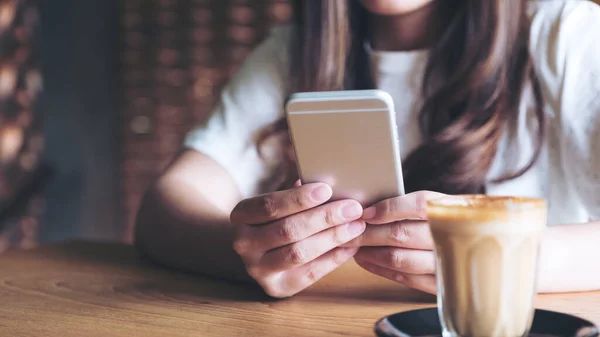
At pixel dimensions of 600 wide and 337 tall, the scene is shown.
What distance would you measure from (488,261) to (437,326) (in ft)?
0.36

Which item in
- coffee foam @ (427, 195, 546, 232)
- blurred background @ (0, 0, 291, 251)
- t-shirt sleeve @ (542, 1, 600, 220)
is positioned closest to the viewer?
coffee foam @ (427, 195, 546, 232)

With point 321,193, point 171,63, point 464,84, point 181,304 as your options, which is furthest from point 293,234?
point 171,63

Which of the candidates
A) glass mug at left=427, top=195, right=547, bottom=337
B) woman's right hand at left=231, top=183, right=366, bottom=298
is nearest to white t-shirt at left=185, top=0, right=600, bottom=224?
woman's right hand at left=231, top=183, right=366, bottom=298

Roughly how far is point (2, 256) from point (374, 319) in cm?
79

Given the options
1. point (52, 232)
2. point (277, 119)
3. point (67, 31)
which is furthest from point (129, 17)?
point (277, 119)

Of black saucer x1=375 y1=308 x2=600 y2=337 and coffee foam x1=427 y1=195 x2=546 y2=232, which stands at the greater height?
coffee foam x1=427 y1=195 x2=546 y2=232

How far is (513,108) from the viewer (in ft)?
4.28

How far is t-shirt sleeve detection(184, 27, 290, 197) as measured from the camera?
4.61ft

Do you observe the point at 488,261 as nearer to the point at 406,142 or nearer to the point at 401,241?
the point at 401,241

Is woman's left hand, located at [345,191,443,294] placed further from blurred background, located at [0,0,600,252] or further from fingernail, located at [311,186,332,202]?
blurred background, located at [0,0,600,252]

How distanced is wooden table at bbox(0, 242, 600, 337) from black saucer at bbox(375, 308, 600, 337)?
0.06 meters

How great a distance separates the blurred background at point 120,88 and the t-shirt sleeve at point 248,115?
2.05 m

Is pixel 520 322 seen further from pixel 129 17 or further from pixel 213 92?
pixel 129 17

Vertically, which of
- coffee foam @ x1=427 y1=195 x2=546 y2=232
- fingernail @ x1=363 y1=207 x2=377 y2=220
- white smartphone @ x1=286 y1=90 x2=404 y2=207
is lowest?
fingernail @ x1=363 y1=207 x2=377 y2=220
